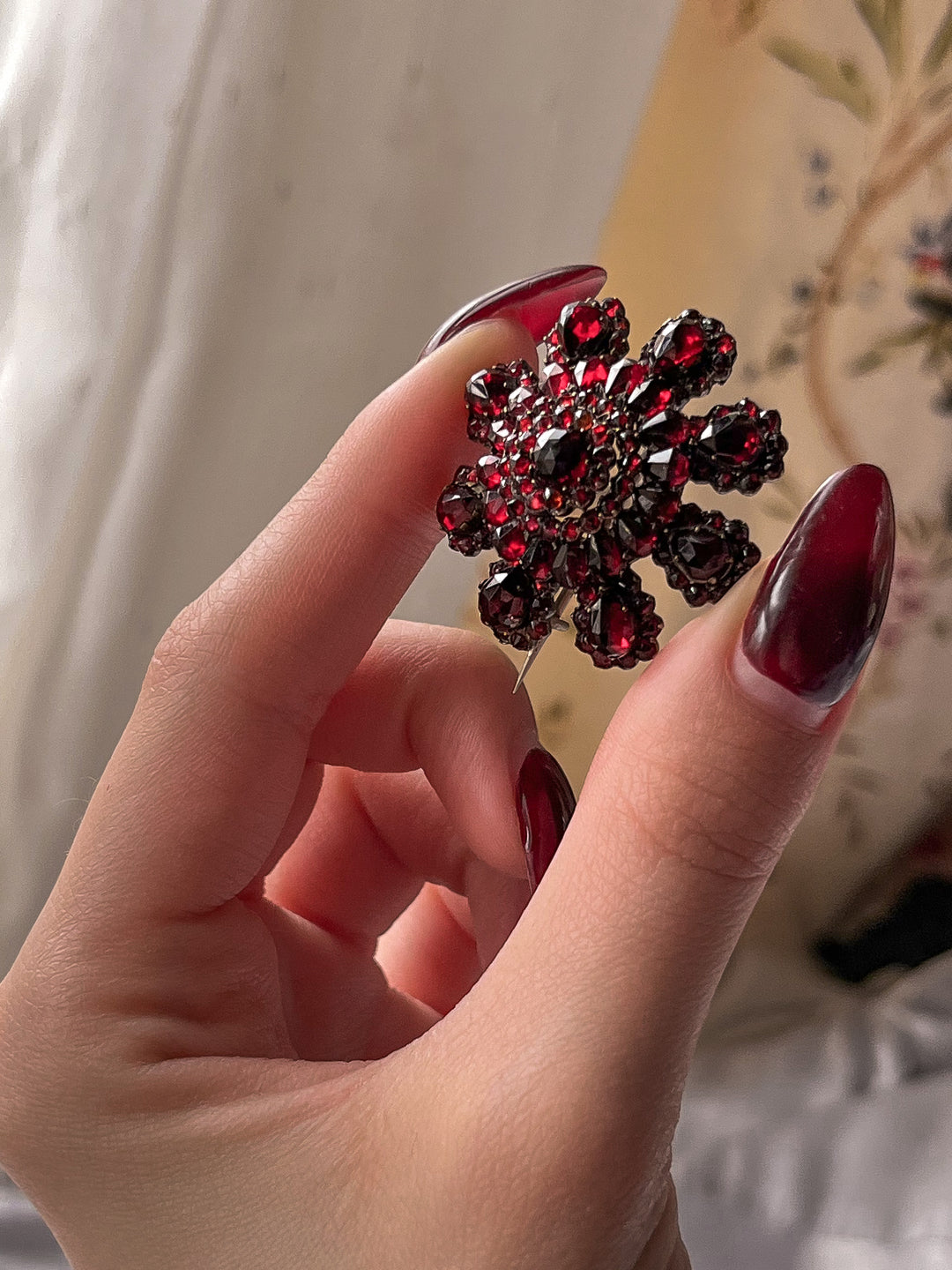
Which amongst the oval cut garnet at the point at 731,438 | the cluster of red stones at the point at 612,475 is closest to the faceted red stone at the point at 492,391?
the cluster of red stones at the point at 612,475

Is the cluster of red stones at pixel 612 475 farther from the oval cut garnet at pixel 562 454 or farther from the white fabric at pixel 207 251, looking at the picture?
the white fabric at pixel 207 251

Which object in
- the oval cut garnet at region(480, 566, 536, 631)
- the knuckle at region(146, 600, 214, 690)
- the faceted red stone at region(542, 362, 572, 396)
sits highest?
the faceted red stone at region(542, 362, 572, 396)

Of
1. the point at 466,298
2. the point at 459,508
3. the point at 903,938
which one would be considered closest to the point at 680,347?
the point at 459,508

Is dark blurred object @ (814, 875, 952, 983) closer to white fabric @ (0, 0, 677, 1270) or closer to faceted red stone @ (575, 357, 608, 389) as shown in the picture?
white fabric @ (0, 0, 677, 1270)

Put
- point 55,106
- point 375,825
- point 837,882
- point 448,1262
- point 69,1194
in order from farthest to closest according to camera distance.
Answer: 1. point 837,882
2. point 375,825
3. point 55,106
4. point 69,1194
5. point 448,1262

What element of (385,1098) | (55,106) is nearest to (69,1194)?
(385,1098)

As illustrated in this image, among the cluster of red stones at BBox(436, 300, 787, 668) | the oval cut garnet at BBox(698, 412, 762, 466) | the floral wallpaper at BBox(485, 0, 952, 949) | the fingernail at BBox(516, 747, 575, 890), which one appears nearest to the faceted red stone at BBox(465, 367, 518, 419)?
the cluster of red stones at BBox(436, 300, 787, 668)

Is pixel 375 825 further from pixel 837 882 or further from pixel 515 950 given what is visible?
pixel 837 882
